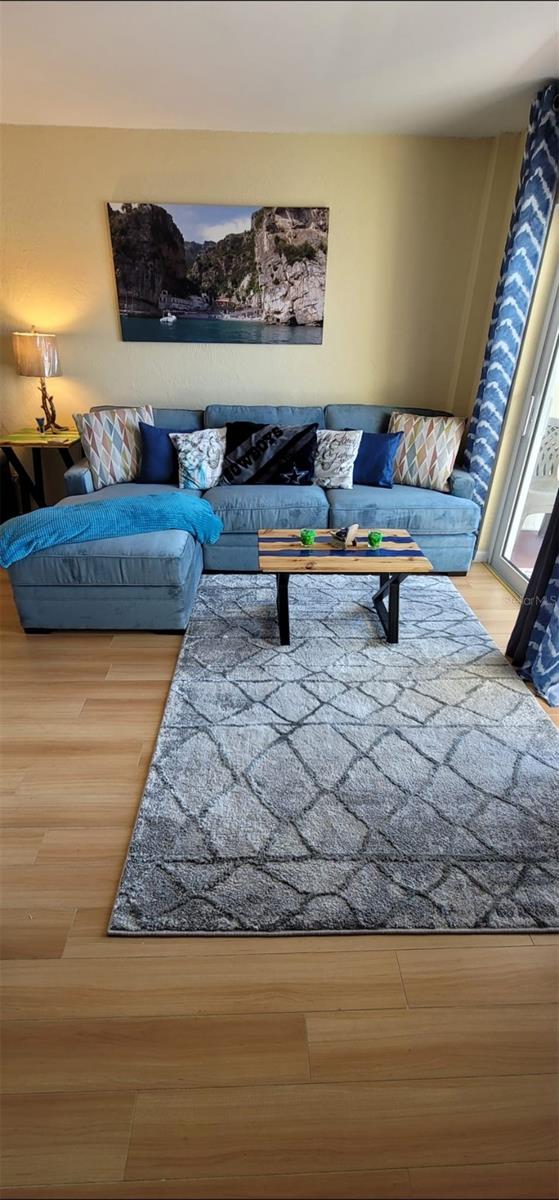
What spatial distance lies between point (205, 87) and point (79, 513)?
6.50 feet

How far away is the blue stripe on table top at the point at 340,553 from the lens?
2438 millimetres

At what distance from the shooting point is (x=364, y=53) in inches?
23.1

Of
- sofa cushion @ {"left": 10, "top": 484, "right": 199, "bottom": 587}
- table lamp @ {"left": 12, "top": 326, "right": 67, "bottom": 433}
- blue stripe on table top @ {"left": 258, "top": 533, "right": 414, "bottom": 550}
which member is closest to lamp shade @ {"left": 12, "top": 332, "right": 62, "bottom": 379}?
table lamp @ {"left": 12, "top": 326, "right": 67, "bottom": 433}

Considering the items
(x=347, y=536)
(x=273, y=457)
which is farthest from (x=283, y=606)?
(x=273, y=457)

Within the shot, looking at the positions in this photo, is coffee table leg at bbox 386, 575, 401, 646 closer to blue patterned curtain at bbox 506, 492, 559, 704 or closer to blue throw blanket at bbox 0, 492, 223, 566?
blue patterned curtain at bbox 506, 492, 559, 704

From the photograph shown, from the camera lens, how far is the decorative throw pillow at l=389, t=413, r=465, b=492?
3.22 metres

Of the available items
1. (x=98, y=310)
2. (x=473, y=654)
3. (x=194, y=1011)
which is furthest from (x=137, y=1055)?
(x=98, y=310)

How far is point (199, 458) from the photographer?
3.21 metres

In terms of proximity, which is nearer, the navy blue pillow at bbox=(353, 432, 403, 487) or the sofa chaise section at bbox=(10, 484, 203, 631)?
the sofa chaise section at bbox=(10, 484, 203, 631)

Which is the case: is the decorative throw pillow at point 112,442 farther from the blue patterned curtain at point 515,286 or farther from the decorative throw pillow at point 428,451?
the blue patterned curtain at point 515,286

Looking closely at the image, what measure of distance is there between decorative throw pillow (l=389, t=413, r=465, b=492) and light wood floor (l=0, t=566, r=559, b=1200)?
2443mm

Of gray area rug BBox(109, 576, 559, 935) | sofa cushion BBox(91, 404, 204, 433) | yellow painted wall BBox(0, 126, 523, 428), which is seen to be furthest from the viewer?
sofa cushion BBox(91, 404, 204, 433)

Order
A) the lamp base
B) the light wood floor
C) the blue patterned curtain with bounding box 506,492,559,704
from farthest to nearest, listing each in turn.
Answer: the lamp base
the blue patterned curtain with bounding box 506,492,559,704
the light wood floor

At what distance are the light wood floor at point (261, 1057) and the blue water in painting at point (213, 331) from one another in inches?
120
